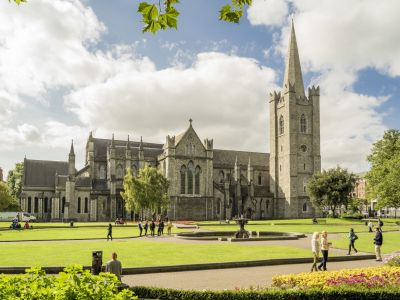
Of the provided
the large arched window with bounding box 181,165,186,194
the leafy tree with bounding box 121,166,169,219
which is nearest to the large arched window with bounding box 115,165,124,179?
the large arched window with bounding box 181,165,186,194

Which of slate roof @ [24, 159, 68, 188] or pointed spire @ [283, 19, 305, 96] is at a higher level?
pointed spire @ [283, 19, 305, 96]

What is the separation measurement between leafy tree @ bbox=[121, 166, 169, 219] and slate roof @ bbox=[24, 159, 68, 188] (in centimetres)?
2478

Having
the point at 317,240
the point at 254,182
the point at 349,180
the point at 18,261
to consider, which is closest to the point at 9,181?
the point at 254,182

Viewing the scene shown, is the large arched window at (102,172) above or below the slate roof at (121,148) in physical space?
below

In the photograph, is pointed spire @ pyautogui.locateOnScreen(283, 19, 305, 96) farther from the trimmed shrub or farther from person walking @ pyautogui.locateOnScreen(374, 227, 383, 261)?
the trimmed shrub

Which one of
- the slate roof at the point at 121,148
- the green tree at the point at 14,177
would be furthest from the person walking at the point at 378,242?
the green tree at the point at 14,177

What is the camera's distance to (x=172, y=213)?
252 ft

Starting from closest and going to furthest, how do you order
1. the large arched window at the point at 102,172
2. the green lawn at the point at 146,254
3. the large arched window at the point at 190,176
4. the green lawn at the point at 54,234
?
the green lawn at the point at 146,254 < the green lawn at the point at 54,234 < the large arched window at the point at 190,176 < the large arched window at the point at 102,172

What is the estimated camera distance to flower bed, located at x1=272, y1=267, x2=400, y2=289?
13.9 metres

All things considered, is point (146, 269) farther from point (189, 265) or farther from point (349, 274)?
point (349, 274)

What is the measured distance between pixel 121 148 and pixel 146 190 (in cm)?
2539

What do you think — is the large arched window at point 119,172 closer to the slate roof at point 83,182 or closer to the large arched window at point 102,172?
the large arched window at point 102,172

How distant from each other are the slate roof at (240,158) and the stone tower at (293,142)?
5389 millimetres

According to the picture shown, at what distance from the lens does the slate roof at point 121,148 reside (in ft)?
280
